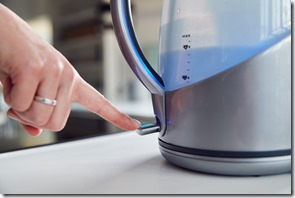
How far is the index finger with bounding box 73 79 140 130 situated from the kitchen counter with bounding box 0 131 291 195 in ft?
0.22

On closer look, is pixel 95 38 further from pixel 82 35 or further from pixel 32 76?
pixel 32 76

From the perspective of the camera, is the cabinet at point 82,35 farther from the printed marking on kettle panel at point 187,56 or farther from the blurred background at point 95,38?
the printed marking on kettle panel at point 187,56

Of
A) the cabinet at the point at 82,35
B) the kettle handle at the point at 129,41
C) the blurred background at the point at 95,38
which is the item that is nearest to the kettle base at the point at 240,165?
the kettle handle at the point at 129,41

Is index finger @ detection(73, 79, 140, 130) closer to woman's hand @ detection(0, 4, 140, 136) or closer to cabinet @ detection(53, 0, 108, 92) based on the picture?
woman's hand @ detection(0, 4, 140, 136)

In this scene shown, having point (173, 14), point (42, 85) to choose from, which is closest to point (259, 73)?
point (173, 14)

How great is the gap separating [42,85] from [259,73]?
9.6 inches

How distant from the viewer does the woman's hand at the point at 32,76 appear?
314 millimetres

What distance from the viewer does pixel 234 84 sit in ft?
1.03

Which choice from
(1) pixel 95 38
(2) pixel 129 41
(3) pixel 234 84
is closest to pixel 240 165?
(3) pixel 234 84

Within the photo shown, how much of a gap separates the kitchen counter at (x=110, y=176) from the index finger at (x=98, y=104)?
0.07m

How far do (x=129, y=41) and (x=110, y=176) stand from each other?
18 centimetres

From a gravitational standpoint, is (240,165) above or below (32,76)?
below

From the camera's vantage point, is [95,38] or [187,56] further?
[95,38]

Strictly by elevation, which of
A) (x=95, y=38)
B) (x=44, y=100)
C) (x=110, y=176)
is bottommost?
(x=95, y=38)
